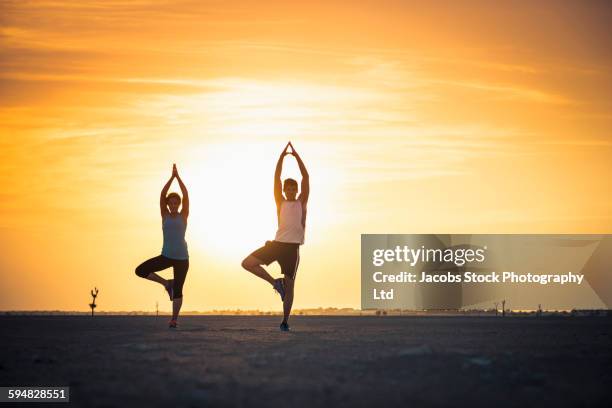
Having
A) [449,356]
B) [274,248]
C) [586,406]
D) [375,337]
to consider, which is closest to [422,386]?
[586,406]

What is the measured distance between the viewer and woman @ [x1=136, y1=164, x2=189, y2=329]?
63.4ft

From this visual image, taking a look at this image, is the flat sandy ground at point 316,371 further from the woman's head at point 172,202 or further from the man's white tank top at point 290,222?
the woman's head at point 172,202

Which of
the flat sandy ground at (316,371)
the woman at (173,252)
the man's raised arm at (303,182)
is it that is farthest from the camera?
the woman at (173,252)

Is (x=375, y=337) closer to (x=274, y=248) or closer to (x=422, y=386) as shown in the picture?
(x=274, y=248)

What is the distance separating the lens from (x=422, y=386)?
8773mm

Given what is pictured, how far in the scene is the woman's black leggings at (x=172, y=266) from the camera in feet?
63.7

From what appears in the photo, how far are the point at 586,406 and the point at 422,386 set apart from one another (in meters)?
1.52

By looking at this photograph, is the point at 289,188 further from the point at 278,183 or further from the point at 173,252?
the point at 173,252

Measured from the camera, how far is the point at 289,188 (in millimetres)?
18078

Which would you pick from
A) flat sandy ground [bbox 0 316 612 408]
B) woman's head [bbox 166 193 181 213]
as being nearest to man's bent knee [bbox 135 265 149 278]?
woman's head [bbox 166 193 181 213]

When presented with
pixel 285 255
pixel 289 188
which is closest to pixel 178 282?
pixel 285 255

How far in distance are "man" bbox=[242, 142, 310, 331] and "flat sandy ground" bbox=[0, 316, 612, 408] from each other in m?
3.01

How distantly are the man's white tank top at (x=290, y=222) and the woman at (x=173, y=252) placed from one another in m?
2.27

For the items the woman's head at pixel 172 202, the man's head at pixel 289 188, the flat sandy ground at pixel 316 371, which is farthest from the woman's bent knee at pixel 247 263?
the flat sandy ground at pixel 316 371
